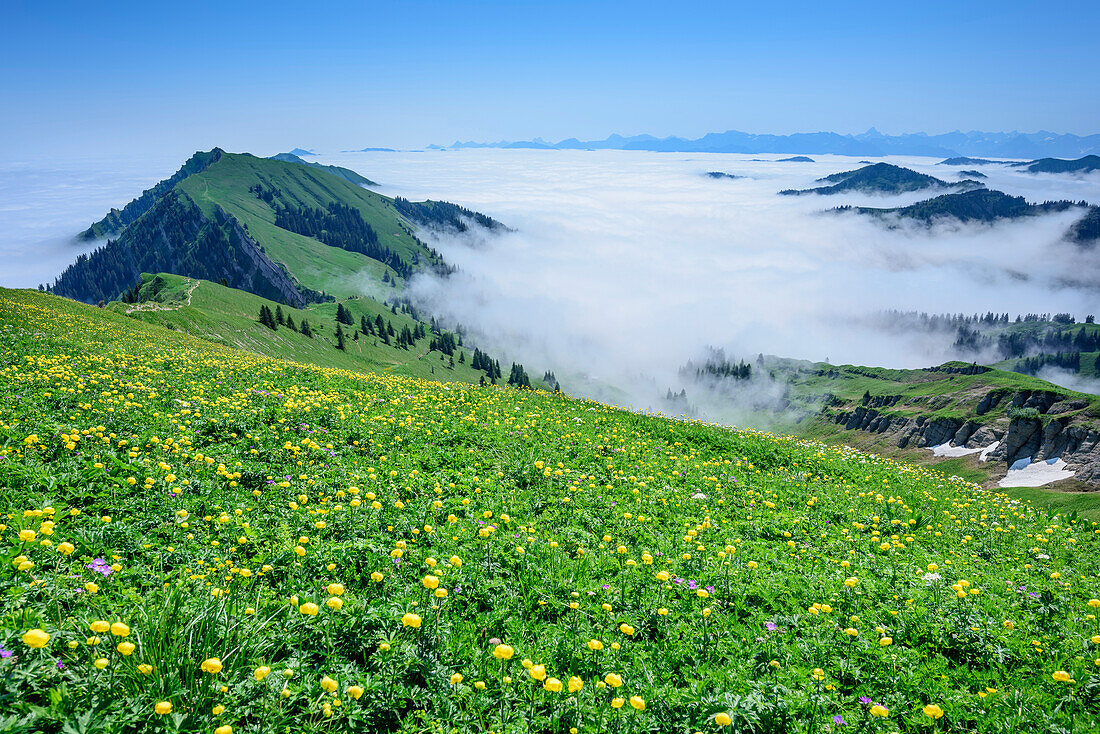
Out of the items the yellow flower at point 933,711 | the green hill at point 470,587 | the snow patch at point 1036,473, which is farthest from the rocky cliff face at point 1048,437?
the yellow flower at point 933,711

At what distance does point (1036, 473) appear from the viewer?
16362cm

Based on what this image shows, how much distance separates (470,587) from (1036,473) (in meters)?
222

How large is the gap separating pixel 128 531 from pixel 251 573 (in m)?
2.04

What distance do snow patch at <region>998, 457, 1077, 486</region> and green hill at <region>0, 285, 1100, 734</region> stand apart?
200173mm

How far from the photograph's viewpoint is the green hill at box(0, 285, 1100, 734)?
5059 millimetres

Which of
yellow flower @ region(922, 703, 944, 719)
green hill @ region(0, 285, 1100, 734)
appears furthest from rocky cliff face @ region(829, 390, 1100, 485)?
yellow flower @ region(922, 703, 944, 719)

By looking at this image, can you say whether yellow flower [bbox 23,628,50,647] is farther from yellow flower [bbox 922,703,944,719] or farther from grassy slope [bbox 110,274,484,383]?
grassy slope [bbox 110,274,484,383]

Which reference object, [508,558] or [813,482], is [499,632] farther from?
[813,482]

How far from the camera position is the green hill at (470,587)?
5059 mm

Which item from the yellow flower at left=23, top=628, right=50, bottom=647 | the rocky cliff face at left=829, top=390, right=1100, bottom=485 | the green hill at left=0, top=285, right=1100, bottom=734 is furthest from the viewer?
the rocky cliff face at left=829, top=390, right=1100, bottom=485

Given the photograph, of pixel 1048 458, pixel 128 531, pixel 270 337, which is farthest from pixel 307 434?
pixel 1048 458

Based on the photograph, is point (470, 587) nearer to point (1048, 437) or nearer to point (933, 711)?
point (933, 711)

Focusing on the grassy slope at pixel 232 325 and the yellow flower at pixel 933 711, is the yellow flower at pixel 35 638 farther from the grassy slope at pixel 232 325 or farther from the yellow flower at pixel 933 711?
the grassy slope at pixel 232 325

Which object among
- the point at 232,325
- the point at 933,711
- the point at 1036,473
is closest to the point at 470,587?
the point at 933,711
